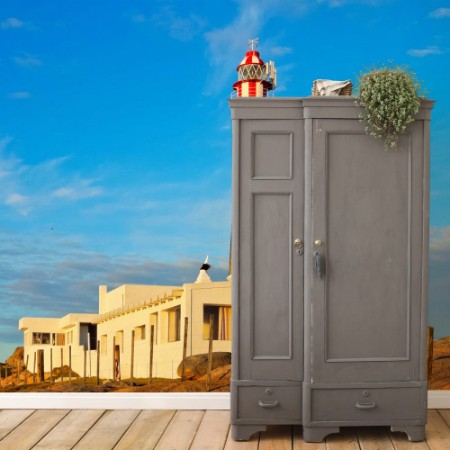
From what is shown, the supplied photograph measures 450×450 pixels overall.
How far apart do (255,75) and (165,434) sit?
2.12 metres

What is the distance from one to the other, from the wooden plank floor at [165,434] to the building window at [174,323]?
55 cm

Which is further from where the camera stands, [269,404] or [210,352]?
[210,352]

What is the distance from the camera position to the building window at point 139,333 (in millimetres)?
4582

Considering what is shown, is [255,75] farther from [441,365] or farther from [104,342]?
[441,365]

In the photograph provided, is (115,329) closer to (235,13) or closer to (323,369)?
(323,369)

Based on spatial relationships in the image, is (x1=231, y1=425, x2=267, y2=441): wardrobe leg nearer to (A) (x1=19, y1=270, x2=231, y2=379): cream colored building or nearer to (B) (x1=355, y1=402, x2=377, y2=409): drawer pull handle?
(B) (x1=355, y1=402, x2=377, y2=409): drawer pull handle

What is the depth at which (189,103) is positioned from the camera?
4723mm

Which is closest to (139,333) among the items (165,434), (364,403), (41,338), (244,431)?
(41,338)

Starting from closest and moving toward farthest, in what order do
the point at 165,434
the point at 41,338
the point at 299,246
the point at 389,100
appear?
the point at 389,100
the point at 299,246
the point at 165,434
the point at 41,338

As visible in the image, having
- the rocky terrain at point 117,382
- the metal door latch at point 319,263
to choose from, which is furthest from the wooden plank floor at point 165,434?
the metal door latch at point 319,263

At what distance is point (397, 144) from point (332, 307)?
85 centimetres

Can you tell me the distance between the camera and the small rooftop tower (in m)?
4.28

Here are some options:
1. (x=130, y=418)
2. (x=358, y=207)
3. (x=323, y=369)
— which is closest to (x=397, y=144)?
(x=358, y=207)

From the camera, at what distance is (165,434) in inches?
142
